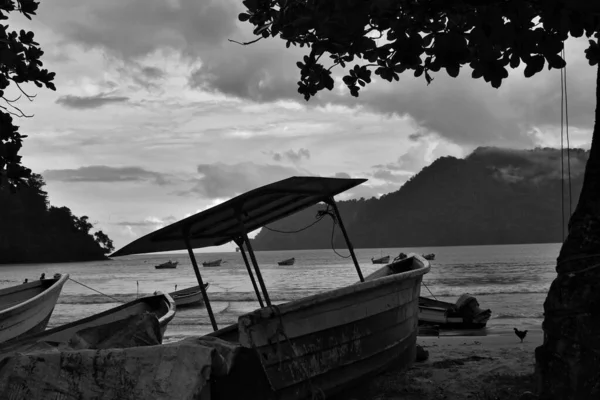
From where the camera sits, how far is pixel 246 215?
8.51m

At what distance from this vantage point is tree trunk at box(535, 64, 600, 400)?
17.9ft

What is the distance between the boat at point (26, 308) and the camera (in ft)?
36.0

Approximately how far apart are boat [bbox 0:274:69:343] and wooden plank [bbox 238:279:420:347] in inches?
237

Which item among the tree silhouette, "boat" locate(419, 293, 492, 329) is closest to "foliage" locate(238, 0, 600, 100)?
the tree silhouette

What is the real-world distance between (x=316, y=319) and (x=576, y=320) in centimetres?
301

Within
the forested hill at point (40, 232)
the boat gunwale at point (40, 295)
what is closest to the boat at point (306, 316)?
the boat gunwale at point (40, 295)

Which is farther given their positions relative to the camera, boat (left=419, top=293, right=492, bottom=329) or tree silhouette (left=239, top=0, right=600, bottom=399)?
boat (left=419, top=293, right=492, bottom=329)

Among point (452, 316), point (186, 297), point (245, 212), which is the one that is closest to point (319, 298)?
point (245, 212)

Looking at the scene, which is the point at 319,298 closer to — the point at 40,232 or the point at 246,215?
the point at 246,215

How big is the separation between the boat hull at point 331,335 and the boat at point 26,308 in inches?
238

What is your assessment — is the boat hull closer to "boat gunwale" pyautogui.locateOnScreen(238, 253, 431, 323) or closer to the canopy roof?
"boat gunwale" pyautogui.locateOnScreen(238, 253, 431, 323)

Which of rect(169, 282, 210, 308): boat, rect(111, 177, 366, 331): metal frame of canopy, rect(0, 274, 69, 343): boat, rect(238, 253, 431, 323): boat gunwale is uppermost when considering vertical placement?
rect(111, 177, 366, 331): metal frame of canopy

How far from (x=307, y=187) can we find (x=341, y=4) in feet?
13.8

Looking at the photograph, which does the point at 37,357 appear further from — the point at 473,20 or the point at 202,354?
the point at 473,20
